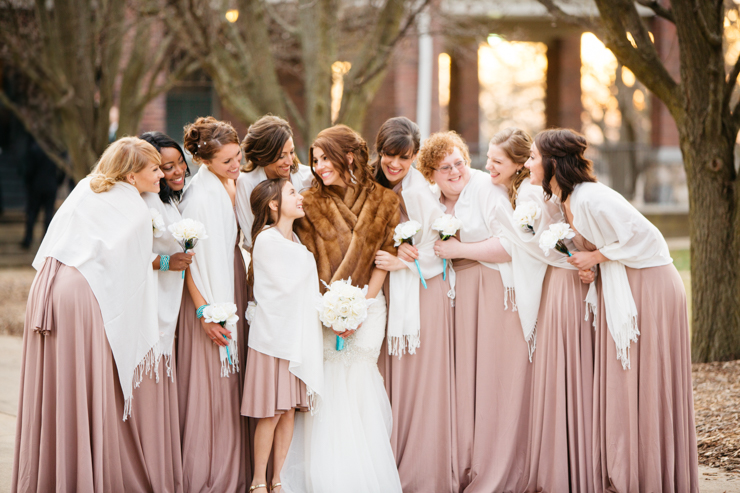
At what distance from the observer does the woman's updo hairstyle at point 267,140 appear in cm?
469

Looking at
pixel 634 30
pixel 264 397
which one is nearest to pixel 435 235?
pixel 264 397

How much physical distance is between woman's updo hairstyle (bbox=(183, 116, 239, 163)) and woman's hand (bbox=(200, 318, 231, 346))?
102 cm

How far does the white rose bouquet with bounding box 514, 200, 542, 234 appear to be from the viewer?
14.6ft

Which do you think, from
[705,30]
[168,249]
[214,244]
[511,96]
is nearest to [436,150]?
[214,244]

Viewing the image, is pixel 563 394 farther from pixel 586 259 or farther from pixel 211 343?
pixel 211 343

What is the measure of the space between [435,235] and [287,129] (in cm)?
117

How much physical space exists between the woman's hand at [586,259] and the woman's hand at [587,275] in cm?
4

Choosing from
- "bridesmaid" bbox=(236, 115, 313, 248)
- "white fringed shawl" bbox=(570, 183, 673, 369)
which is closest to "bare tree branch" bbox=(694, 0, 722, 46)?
"white fringed shawl" bbox=(570, 183, 673, 369)

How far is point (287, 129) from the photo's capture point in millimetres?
4777

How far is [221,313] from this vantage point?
4309 millimetres

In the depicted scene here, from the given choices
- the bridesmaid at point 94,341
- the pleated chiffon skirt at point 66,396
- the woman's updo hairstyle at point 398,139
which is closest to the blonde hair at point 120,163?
the bridesmaid at point 94,341

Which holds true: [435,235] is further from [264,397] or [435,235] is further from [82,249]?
[82,249]

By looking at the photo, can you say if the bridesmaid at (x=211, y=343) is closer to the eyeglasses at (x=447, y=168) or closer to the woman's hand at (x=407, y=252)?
the woman's hand at (x=407, y=252)

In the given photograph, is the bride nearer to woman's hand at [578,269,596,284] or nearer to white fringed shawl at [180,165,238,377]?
white fringed shawl at [180,165,238,377]
